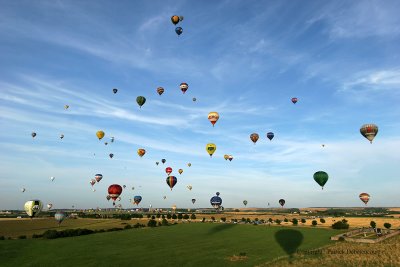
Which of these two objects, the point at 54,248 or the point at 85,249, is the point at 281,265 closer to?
the point at 85,249

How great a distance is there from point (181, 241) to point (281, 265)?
1238 inches

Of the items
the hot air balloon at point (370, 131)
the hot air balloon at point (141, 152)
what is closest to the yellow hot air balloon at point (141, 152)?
the hot air balloon at point (141, 152)

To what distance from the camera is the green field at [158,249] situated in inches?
2037

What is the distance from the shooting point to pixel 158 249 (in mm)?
62781

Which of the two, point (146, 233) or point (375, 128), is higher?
point (375, 128)

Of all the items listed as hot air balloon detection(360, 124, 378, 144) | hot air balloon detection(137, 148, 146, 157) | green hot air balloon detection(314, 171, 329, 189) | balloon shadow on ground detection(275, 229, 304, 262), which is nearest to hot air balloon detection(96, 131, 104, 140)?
hot air balloon detection(137, 148, 146, 157)

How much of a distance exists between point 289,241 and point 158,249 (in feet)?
94.6

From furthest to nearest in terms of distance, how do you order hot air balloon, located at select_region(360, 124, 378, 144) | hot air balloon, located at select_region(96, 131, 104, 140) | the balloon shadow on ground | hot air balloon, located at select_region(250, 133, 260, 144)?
hot air balloon, located at select_region(96, 131, 104, 140) < hot air balloon, located at select_region(250, 133, 260, 144) < hot air balloon, located at select_region(360, 124, 378, 144) < the balloon shadow on ground

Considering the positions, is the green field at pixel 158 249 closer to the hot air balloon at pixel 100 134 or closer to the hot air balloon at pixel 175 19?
the hot air balloon at pixel 100 134

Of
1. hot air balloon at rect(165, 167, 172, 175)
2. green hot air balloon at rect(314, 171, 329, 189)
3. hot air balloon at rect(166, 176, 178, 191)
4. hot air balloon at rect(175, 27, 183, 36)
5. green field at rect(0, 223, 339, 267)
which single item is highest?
hot air balloon at rect(175, 27, 183, 36)

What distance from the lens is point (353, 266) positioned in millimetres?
44438

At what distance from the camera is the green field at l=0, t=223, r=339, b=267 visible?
51750mm

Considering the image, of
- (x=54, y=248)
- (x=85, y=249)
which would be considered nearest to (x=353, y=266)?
(x=85, y=249)

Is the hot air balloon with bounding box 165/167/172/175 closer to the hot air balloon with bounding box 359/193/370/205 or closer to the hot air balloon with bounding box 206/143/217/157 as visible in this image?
the hot air balloon with bounding box 206/143/217/157
